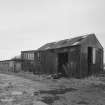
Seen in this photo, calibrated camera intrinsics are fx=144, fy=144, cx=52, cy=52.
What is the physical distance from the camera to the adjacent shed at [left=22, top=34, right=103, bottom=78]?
1636cm

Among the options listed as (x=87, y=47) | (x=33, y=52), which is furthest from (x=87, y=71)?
(x=33, y=52)

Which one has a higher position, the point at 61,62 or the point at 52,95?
the point at 61,62

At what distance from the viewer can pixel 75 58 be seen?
54.7 ft

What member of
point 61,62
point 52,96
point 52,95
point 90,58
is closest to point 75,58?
point 90,58

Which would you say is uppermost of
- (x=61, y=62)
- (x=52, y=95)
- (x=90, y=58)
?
(x=90, y=58)

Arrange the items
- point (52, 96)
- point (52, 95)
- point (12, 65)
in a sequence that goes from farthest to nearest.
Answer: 1. point (12, 65)
2. point (52, 95)
3. point (52, 96)

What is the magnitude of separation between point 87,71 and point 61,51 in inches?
163

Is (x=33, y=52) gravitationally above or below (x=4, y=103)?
above

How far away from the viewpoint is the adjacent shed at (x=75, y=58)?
16359 millimetres

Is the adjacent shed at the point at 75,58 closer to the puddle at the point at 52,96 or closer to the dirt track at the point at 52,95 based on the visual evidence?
the dirt track at the point at 52,95

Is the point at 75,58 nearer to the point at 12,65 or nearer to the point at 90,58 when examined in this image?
the point at 90,58

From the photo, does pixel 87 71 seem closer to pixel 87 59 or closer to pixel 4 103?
pixel 87 59

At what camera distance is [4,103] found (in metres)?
6.16

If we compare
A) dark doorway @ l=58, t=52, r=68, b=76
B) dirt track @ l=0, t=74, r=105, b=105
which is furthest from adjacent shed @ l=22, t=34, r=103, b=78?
dirt track @ l=0, t=74, r=105, b=105
